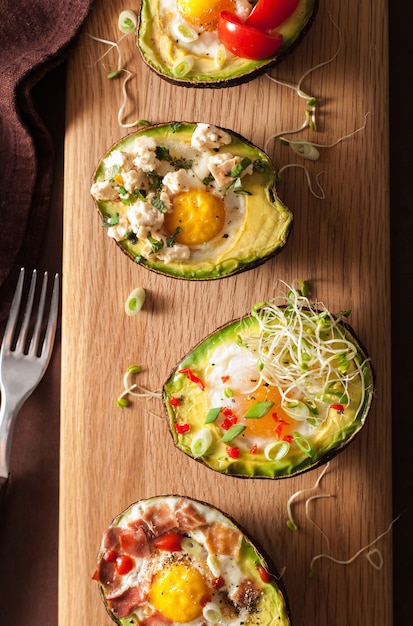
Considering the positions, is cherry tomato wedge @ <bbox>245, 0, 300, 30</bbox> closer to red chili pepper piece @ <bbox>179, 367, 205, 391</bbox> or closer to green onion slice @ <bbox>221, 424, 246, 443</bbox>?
red chili pepper piece @ <bbox>179, 367, 205, 391</bbox>

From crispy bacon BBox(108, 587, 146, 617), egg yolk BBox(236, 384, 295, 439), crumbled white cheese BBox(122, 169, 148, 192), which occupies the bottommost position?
crispy bacon BBox(108, 587, 146, 617)

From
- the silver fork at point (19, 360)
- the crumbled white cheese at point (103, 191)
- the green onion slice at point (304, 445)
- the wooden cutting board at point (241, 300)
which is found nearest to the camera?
the green onion slice at point (304, 445)

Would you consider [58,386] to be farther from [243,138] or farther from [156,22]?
[156,22]

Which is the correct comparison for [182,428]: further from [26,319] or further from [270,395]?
[26,319]

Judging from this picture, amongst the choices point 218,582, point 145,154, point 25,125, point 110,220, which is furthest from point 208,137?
point 218,582

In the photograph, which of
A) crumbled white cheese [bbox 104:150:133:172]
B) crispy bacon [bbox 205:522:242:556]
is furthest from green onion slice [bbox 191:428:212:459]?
crumbled white cheese [bbox 104:150:133:172]

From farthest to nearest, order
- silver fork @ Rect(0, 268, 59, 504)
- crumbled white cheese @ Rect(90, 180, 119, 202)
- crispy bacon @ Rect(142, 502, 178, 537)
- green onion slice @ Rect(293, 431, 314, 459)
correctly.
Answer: silver fork @ Rect(0, 268, 59, 504) → crumbled white cheese @ Rect(90, 180, 119, 202) → crispy bacon @ Rect(142, 502, 178, 537) → green onion slice @ Rect(293, 431, 314, 459)

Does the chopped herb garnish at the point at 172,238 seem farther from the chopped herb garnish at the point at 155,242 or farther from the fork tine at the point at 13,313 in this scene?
the fork tine at the point at 13,313

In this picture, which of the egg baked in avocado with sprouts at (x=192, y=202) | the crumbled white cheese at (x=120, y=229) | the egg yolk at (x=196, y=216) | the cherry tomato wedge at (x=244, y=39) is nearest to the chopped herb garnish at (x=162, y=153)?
the egg baked in avocado with sprouts at (x=192, y=202)
